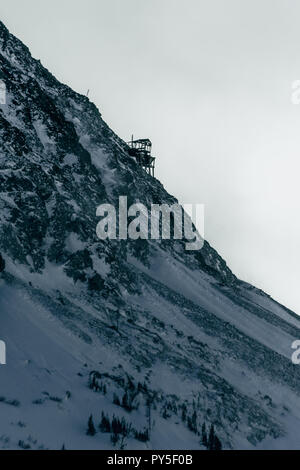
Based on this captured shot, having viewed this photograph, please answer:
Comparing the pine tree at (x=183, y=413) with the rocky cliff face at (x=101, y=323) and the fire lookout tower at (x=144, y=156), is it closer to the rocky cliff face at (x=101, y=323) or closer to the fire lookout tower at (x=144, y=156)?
the rocky cliff face at (x=101, y=323)

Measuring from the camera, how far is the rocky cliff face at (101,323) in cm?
2038

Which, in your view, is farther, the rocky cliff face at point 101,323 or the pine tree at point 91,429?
the rocky cliff face at point 101,323

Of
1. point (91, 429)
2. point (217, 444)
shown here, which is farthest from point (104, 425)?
point (217, 444)

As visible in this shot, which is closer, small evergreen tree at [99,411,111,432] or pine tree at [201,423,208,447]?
small evergreen tree at [99,411,111,432]

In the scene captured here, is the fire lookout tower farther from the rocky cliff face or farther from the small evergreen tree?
the small evergreen tree

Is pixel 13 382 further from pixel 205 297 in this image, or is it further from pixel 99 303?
pixel 205 297

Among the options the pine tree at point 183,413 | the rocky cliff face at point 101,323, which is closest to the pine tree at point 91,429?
the rocky cliff face at point 101,323

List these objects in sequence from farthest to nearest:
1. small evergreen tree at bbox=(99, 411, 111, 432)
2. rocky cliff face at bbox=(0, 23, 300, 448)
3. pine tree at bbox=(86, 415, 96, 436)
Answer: rocky cliff face at bbox=(0, 23, 300, 448)
small evergreen tree at bbox=(99, 411, 111, 432)
pine tree at bbox=(86, 415, 96, 436)

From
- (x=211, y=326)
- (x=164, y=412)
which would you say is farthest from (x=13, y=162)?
(x=164, y=412)

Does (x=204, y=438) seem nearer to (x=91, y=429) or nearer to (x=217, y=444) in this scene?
(x=217, y=444)

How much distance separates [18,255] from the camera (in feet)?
99.5

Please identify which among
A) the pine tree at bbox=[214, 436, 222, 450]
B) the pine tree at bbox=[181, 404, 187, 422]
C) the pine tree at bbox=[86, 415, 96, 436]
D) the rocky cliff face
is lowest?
the pine tree at bbox=[214, 436, 222, 450]

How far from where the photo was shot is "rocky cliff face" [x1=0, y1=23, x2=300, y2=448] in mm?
20375

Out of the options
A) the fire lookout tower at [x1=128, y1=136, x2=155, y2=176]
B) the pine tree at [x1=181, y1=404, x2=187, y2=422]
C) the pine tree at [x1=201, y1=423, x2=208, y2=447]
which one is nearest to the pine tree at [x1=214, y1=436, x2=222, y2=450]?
the pine tree at [x1=201, y1=423, x2=208, y2=447]
